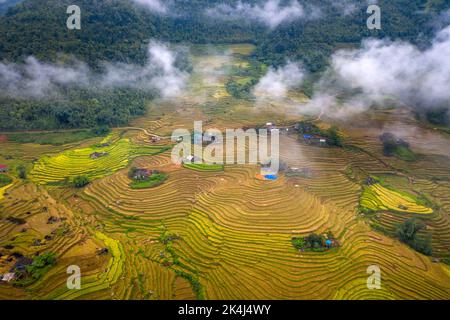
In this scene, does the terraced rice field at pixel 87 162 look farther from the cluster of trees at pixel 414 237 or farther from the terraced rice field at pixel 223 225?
the cluster of trees at pixel 414 237

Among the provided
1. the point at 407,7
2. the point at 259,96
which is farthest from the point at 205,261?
the point at 407,7

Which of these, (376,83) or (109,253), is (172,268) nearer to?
(109,253)

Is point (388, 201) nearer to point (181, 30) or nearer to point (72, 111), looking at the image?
point (72, 111)

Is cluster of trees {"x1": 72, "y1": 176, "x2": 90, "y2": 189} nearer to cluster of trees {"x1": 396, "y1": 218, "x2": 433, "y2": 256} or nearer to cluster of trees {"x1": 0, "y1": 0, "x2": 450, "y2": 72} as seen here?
cluster of trees {"x1": 0, "y1": 0, "x2": 450, "y2": 72}

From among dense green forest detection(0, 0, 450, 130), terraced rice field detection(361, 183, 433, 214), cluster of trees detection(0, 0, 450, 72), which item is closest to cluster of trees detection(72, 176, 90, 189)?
dense green forest detection(0, 0, 450, 130)

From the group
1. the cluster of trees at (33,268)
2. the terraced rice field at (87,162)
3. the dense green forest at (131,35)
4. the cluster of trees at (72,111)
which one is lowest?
the cluster of trees at (33,268)

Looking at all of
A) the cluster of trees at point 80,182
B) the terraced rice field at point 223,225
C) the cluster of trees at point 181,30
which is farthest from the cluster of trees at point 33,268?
the cluster of trees at point 181,30

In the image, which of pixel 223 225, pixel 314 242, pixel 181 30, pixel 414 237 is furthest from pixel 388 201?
pixel 181 30
